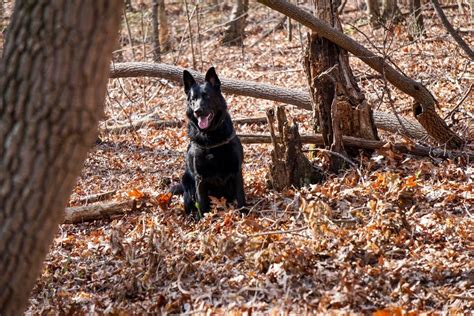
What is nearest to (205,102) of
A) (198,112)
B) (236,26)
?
(198,112)

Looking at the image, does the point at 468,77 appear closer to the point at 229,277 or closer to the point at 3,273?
the point at 229,277

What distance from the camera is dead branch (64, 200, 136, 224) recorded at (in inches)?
318

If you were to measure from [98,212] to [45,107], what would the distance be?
4754mm

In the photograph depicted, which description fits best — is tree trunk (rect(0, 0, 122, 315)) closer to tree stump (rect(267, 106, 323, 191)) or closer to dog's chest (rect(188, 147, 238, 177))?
dog's chest (rect(188, 147, 238, 177))

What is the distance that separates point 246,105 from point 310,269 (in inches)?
324

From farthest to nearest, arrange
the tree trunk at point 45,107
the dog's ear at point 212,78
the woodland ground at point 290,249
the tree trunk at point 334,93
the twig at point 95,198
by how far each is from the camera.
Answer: the twig at point 95,198 → the tree trunk at point 334,93 → the dog's ear at point 212,78 → the woodland ground at point 290,249 → the tree trunk at point 45,107

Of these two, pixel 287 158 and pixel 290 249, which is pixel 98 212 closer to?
pixel 287 158

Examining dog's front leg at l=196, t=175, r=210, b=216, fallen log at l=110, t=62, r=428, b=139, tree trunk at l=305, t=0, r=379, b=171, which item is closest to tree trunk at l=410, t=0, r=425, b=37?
fallen log at l=110, t=62, r=428, b=139

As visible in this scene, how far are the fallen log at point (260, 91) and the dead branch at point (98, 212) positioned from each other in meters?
2.58

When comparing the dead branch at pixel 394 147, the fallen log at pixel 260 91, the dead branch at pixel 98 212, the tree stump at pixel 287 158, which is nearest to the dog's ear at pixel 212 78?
the tree stump at pixel 287 158

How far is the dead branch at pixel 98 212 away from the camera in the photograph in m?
A: 8.09

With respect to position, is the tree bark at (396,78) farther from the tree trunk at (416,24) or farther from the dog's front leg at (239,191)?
the tree trunk at (416,24)

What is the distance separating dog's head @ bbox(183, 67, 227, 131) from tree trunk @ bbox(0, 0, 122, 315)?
12.3 feet

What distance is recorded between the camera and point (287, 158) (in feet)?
25.2
